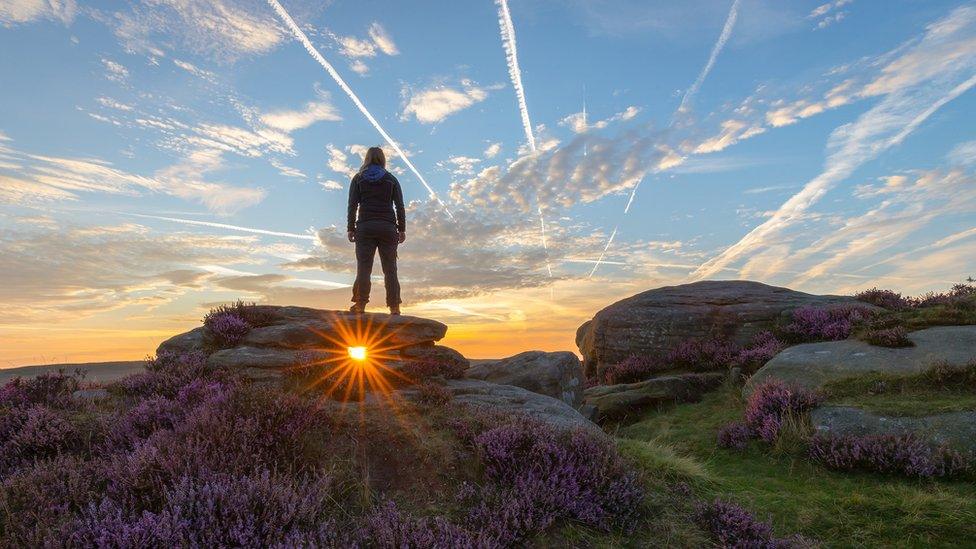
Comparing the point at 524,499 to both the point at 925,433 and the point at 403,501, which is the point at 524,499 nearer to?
the point at 403,501

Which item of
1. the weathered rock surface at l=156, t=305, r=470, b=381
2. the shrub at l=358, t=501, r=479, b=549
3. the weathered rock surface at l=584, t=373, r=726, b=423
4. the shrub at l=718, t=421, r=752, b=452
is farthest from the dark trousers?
the shrub at l=358, t=501, r=479, b=549

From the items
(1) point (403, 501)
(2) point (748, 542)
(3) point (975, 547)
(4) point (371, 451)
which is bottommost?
(3) point (975, 547)

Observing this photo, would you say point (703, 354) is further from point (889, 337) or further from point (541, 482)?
point (541, 482)

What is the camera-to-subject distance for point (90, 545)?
3.84m

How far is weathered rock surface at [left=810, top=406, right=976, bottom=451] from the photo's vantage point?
291 inches

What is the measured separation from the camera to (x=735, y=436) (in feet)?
29.8

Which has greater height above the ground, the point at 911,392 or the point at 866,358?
the point at 866,358

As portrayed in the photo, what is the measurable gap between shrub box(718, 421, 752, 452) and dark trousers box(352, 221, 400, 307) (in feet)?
26.3

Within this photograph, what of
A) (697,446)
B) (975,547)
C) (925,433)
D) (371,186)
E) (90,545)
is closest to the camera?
(90,545)

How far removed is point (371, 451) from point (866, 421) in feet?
25.0

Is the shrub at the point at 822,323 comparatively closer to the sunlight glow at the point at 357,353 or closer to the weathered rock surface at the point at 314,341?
the weathered rock surface at the point at 314,341

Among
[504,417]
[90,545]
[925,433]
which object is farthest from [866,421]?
[90,545]

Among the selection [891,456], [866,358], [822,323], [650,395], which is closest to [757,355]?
[822,323]

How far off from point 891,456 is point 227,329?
463 inches
